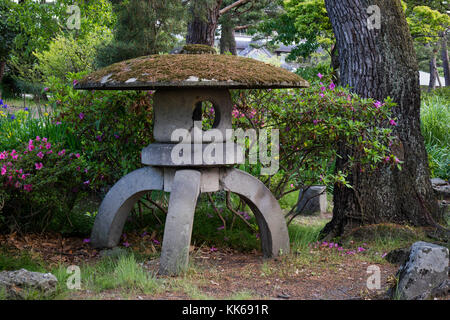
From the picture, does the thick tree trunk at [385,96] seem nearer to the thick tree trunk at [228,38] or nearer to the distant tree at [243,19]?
the distant tree at [243,19]

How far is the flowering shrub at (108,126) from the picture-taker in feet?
16.5

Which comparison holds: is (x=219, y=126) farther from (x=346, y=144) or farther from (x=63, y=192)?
(x=63, y=192)

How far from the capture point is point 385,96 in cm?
508

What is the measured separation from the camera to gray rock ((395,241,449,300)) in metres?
3.10

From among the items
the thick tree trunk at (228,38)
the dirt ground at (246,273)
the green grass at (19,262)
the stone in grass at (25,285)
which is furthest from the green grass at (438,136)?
the thick tree trunk at (228,38)

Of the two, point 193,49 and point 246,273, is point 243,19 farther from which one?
point 246,273

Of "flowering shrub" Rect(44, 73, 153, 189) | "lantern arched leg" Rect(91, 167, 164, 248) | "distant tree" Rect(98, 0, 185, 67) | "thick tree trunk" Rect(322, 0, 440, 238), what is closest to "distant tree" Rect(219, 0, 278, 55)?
"distant tree" Rect(98, 0, 185, 67)

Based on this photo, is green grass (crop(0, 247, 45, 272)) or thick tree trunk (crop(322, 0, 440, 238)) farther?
thick tree trunk (crop(322, 0, 440, 238))

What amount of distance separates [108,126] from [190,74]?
1743mm

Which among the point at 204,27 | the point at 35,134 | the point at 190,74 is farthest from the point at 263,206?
the point at 204,27

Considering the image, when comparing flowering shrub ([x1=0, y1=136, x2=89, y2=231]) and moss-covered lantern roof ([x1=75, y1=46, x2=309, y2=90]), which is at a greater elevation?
moss-covered lantern roof ([x1=75, y1=46, x2=309, y2=90])

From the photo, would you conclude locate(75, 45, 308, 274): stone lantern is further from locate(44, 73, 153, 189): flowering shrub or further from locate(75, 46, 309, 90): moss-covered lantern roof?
locate(44, 73, 153, 189): flowering shrub

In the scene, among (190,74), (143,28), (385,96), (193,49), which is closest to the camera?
(190,74)

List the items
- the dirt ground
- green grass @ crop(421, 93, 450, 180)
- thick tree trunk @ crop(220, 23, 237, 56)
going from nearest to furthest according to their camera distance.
A: the dirt ground → green grass @ crop(421, 93, 450, 180) → thick tree trunk @ crop(220, 23, 237, 56)
